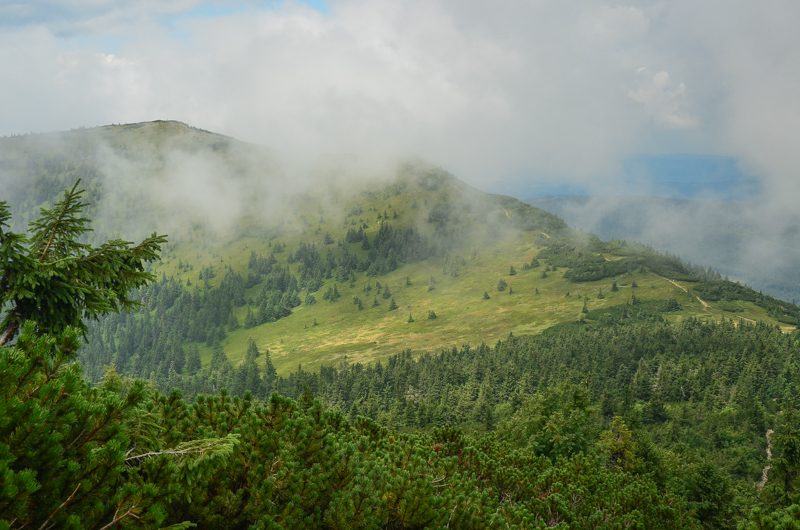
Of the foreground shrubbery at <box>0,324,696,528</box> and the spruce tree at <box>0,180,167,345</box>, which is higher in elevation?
the spruce tree at <box>0,180,167,345</box>

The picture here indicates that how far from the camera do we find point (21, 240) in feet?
35.4

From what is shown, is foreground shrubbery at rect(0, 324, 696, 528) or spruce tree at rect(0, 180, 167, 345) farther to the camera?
spruce tree at rect(0, 180, 167, 345)

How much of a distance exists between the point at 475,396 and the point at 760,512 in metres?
131

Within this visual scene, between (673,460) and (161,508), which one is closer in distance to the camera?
(161,508)

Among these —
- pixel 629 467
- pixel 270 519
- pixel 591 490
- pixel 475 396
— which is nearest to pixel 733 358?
pixel 475 396

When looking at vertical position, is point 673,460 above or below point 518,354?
above

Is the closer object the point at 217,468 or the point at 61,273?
the point at 217,468

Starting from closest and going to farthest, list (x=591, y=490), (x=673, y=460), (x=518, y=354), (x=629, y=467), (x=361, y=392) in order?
1. (x=591, y=490)
2. (x=629, y=467)
3. (x=673, y=460)
4. (x=361, y=392)
5. (x=518, y=354)

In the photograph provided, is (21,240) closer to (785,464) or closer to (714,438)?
(785,464)

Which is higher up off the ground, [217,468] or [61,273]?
[61,273]

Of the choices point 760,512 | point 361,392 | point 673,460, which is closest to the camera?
point 760,512

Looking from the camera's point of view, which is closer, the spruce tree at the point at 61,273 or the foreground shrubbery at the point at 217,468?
the foreground shrubbery at the point at 217,468

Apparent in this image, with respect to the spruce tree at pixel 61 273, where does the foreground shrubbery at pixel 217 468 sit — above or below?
below

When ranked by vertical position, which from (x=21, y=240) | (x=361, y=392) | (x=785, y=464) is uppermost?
(x=21, y=240)
